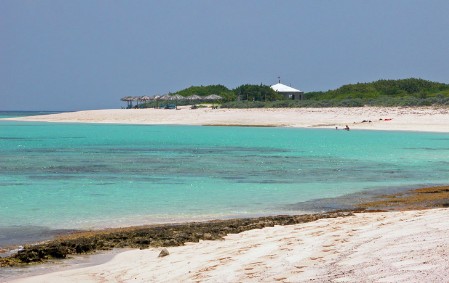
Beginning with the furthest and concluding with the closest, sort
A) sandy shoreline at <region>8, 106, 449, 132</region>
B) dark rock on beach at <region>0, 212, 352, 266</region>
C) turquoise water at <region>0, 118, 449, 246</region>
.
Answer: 1. sandy shoreline at <region>8, 106, 449, 132</region>
2. turquoise water at <region>0, 118, 449, 246</region>
3. dark rock on beach at <region>0, 212, 352, 266</region>

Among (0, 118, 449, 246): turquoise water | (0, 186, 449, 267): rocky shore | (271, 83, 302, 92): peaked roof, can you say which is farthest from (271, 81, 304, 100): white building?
(0, 186, 449, 267): rocky shore

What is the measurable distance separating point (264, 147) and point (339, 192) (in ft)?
61.5

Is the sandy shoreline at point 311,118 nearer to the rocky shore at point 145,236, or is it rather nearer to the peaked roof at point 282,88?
the peaked roof at point 282,88

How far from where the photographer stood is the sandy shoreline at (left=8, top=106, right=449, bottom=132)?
54.4 metres

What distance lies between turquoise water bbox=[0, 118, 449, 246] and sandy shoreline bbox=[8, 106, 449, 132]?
2028 cm

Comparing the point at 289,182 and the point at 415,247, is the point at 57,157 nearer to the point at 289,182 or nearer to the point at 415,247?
the point at 289,182

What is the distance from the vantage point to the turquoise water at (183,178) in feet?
43.7

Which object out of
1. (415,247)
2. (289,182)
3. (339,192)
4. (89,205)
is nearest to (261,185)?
(289,182)

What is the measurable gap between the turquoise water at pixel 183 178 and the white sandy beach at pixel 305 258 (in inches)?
156

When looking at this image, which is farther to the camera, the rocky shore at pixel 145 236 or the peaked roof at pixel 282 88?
the peaked roof at pixel 282 88

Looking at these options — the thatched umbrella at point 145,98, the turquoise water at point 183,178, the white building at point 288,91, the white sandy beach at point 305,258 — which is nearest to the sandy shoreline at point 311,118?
the thatched umbrella at point 145,98

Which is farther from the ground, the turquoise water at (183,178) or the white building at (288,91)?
the white building at (288,91)

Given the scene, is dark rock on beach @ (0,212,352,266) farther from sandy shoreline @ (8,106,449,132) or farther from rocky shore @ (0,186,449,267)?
sandy shoreline @ (8,106,449,132)

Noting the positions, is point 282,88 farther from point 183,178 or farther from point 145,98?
point 183,178
